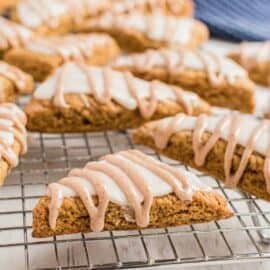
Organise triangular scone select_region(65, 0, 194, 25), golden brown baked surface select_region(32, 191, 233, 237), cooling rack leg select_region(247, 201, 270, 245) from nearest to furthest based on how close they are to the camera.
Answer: golden brown baked surface select_region(32, 191, 233, 237)
cooling rack leg select_region(247, 201, 270, 245)
triangular scone select_region(65, 0, 194, 25)

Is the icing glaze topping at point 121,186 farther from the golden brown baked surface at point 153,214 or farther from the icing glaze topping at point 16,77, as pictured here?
the icing glaze topping at point 16,77

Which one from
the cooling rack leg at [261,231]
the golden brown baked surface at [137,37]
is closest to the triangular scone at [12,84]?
the golden brown baked surface at [137,37]

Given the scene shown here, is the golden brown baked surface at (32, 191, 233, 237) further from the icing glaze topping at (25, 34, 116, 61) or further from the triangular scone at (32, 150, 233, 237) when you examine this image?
the icing glaze topping at (25, 34, 116, 61)

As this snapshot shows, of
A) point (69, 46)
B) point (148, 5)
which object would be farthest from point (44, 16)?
point (148, 5)

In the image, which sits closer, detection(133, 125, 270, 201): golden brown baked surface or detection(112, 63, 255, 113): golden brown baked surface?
detection(133, 125, 270, 201): golden brown baked surface

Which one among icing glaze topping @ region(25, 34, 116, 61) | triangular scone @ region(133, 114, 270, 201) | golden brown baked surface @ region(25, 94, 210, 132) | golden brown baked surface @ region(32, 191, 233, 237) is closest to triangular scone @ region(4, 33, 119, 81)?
icing glaze topping @ region(25, 34, 116, 61)

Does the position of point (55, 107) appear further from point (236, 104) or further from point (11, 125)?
point (236, 104)

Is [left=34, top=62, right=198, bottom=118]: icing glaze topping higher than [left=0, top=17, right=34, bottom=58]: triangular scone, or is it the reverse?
[left=34, top=62, right=198, bottom=118]: icing glaze topping
